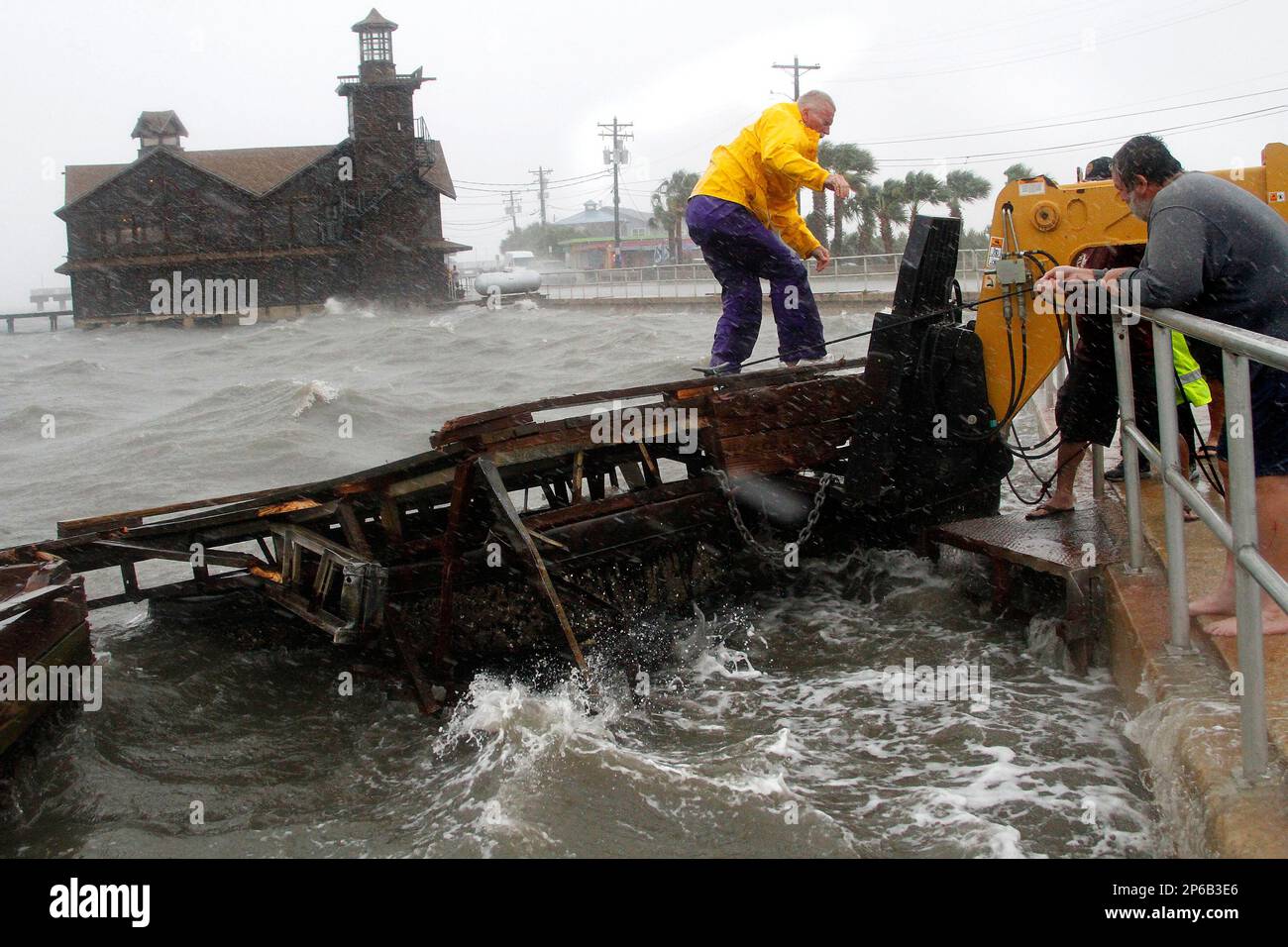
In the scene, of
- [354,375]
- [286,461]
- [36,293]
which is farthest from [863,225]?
[36,293]

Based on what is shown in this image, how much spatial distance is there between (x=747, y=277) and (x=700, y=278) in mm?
41211

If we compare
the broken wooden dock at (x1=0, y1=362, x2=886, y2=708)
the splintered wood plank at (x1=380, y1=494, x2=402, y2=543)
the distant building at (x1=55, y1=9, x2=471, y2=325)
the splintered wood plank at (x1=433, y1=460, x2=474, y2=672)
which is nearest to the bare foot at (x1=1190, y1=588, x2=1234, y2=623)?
the broken wooden dock at (x1=0, y1=362, x2=886, y2=708)

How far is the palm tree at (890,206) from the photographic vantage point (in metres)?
48.1

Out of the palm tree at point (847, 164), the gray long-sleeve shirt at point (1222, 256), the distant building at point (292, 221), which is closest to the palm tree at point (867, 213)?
the palm tree at point (847, 164)

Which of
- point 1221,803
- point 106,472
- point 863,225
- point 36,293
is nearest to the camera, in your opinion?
point 1221,803

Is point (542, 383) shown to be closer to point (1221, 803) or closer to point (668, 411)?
point (668, 411)

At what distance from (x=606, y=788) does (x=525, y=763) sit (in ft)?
1.50

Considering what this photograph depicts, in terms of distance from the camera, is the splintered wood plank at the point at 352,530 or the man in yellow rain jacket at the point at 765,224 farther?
the man in yellow rain jacket at the point at 765,224

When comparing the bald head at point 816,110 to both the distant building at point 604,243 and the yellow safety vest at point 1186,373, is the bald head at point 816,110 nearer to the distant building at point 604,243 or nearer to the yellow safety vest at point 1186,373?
the yellow safety vest at point 1186,373

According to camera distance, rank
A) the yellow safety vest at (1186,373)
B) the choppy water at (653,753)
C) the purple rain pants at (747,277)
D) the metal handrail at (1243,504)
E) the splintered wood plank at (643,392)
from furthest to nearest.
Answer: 1. the purple rain pants at (747,277)
2. the splintered wood plank at (643,392)
3. the yellow safety vest at (1186,373)
4. the choppy water at (653,753)
5. the metal handrail at (1243,504)

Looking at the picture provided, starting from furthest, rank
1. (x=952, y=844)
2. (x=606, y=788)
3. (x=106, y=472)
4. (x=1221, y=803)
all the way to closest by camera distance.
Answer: (x=106, y=472) → (x=606, y=788) → (x=952, y=844) → (x=1221, y=803)

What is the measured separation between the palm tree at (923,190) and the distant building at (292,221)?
2508 cm

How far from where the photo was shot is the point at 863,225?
164ft

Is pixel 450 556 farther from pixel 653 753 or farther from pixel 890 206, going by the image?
pixel 890 206
